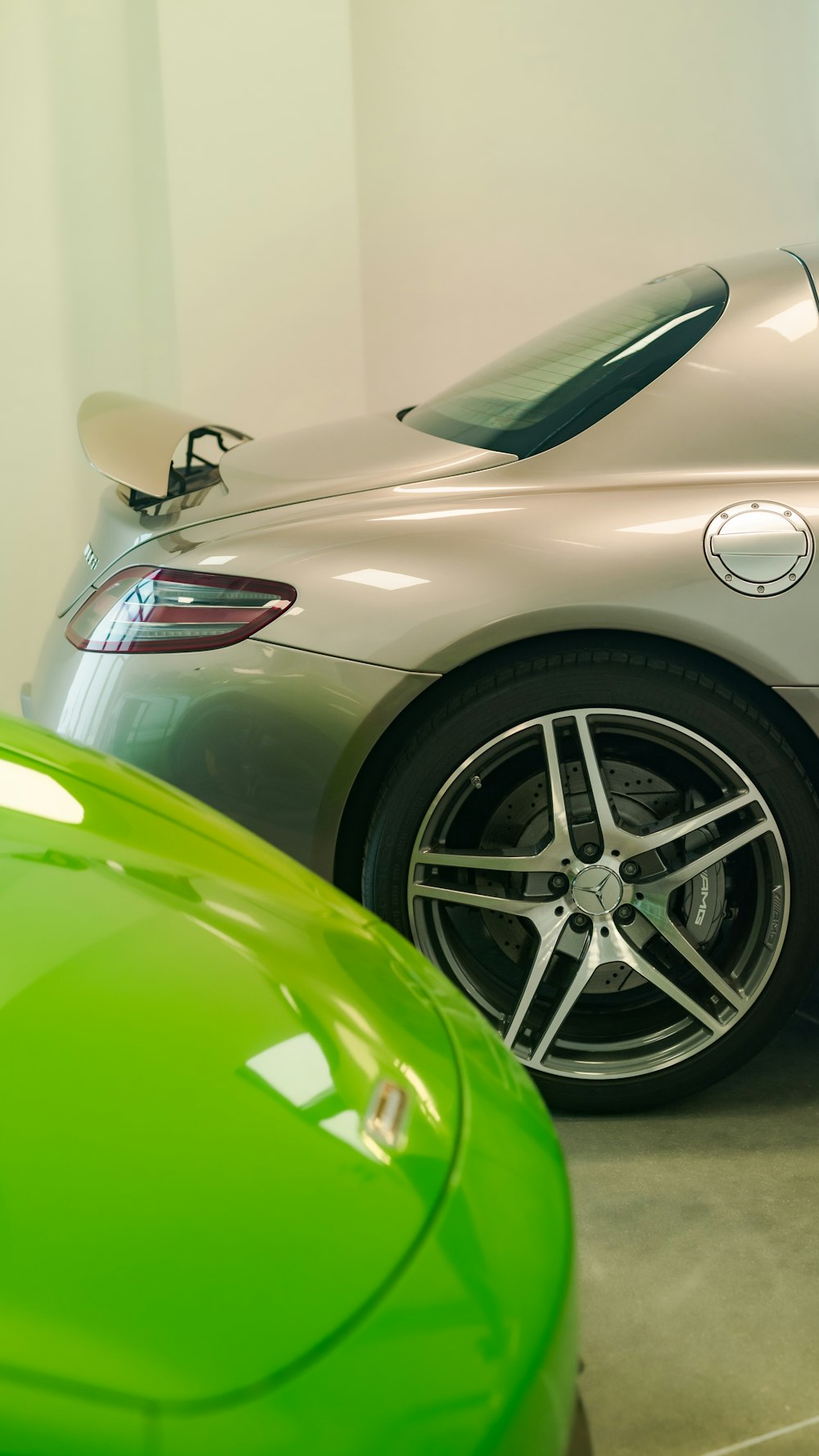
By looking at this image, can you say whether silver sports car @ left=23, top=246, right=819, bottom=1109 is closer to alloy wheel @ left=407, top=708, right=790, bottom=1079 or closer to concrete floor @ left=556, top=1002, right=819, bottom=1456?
alloy wheel @ left=407, top=708, right=790, bottom=1079

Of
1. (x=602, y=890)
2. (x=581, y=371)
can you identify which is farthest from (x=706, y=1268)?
(x=581, y=371)

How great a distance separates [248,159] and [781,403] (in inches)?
104

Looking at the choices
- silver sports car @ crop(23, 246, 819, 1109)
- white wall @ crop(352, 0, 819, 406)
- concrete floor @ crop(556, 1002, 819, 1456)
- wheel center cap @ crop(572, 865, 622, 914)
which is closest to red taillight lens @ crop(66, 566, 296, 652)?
silver sports car @ crop(23, 246, 819, 1109)

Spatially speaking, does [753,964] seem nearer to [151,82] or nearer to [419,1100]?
[419,1100]

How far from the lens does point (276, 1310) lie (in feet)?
2.36

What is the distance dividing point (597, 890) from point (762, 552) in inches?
22.7

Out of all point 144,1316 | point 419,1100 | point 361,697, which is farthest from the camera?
point 361,697

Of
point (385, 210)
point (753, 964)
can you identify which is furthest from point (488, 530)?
point (385, 210)

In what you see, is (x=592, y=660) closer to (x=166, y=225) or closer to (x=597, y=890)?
(x=597, y=890)

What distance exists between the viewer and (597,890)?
5.93 feet

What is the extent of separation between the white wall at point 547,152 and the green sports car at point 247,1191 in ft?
11.5

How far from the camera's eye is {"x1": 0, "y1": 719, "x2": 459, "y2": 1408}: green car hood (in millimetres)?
A: 694

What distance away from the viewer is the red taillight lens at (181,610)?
1.80 m

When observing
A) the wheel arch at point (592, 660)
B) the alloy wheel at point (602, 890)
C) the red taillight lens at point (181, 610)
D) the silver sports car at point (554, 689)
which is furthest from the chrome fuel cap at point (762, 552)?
the red taillight lens at point (181, 610)
